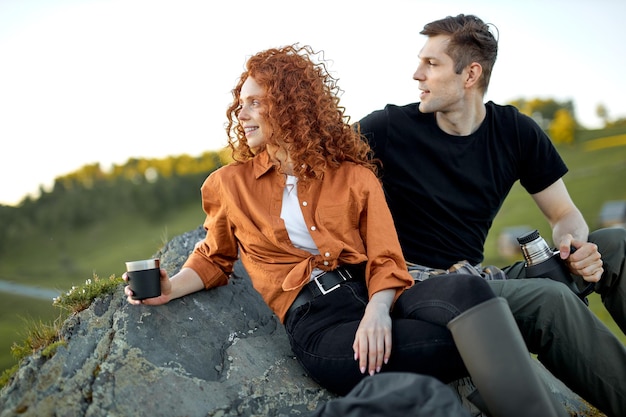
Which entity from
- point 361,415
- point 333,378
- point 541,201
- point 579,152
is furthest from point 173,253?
point 579,152

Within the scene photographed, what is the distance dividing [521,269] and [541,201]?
617 millimetres

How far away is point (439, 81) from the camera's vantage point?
160 inches

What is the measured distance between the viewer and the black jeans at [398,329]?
9.04ft

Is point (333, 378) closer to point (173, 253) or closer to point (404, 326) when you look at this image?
point (404, 326)

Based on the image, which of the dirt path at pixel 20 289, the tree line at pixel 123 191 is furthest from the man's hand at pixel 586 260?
the tree line at pixel 123 191

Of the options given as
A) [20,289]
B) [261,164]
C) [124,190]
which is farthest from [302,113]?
[124,190]

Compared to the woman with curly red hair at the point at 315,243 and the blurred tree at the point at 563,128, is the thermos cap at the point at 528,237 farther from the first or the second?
the blurred tree at the point at 563,128

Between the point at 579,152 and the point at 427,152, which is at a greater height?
the point at 427,152

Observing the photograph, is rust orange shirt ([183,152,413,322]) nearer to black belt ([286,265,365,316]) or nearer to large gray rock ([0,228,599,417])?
black belt ([286,265,365,316])

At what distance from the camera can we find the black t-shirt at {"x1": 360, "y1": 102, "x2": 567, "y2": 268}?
157 inches

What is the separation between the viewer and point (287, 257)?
3.24 metres

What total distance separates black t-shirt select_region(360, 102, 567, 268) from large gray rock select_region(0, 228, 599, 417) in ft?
3.32

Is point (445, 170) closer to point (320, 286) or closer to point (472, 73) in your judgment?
point (472, 73)

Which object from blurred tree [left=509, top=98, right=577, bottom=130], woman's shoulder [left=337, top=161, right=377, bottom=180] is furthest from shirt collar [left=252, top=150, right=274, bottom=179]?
blurred tree [left=509, top=98, right=577, bottom=130]
